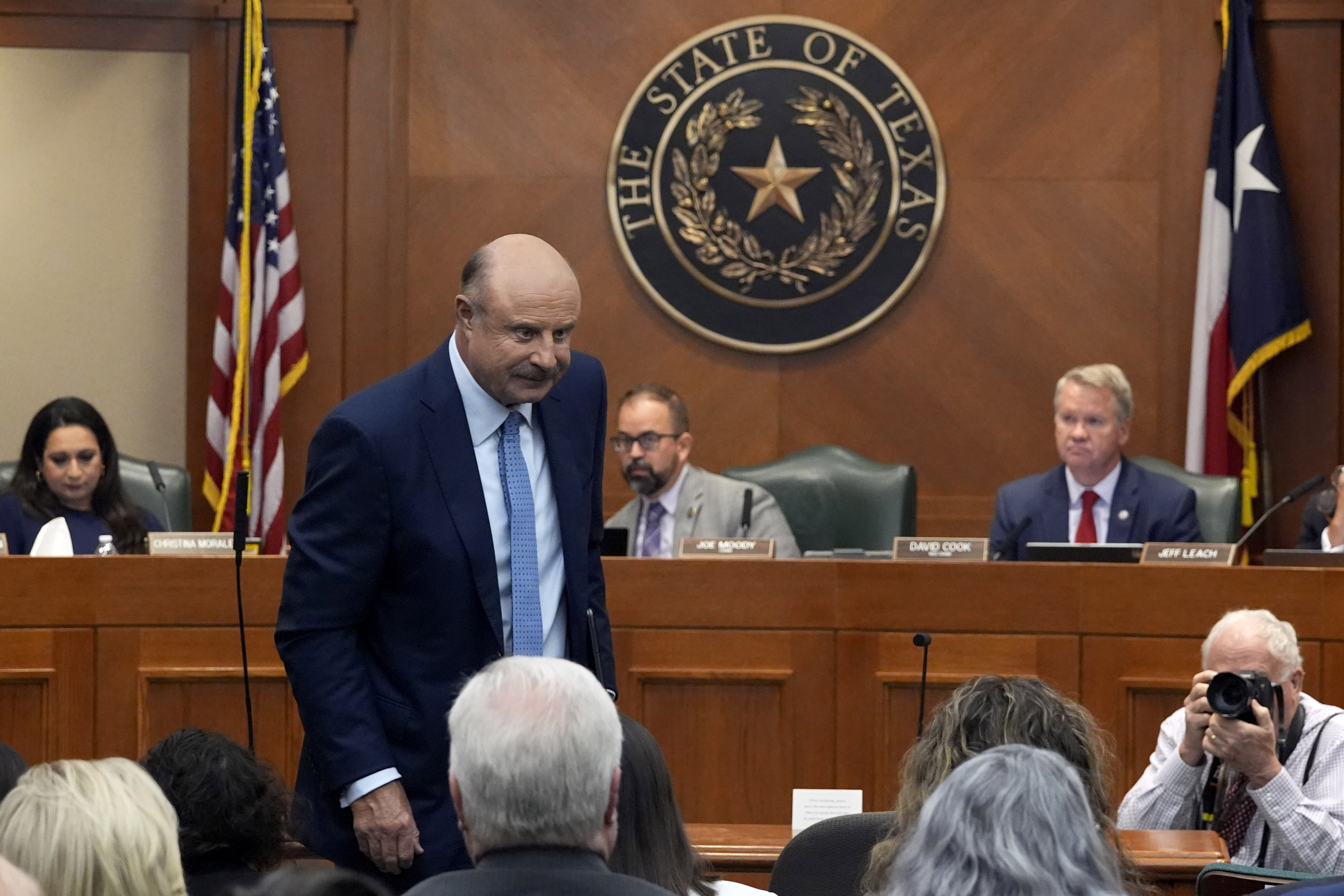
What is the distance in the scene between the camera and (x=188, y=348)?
711cm

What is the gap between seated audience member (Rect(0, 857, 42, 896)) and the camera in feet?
4.82

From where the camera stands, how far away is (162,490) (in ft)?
18.7

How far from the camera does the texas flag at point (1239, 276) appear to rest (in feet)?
22.2

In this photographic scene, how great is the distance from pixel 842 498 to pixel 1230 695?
240cm

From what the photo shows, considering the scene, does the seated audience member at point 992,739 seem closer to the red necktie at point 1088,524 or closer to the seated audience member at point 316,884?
the seated audience member at point 316,884

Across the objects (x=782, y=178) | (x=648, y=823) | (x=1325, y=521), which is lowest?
(x=648, y=823)

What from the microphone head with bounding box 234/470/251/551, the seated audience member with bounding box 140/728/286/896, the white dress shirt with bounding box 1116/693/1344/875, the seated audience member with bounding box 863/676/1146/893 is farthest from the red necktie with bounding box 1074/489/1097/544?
the seated audience member with bounding box 140/728/286/896

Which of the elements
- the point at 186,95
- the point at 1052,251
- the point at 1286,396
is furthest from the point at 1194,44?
the point at 186,95

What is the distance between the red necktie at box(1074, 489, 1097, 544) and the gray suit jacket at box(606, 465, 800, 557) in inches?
34.5

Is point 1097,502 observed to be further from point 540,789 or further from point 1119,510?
point 540,789

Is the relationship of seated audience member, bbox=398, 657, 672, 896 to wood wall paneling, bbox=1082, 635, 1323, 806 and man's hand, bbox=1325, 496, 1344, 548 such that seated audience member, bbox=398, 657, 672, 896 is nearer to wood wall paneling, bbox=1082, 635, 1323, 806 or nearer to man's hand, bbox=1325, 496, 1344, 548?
wood wall paneling, bbox=1082, 635, 1323, 806

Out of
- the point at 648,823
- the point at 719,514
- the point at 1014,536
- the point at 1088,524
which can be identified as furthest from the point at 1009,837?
the point at 1088,524

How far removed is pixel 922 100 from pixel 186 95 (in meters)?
2.80

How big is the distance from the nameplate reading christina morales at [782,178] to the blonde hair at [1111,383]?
4.47ft
